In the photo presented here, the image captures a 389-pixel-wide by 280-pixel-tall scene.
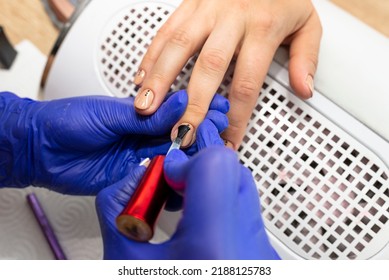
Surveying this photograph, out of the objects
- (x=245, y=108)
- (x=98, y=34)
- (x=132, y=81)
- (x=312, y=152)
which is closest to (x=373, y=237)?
(x=312, y=152)

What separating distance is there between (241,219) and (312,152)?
0.76 ft

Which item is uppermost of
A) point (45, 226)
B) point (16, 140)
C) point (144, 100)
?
point (144, 100)

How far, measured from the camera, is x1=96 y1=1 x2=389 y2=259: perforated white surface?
591 mm

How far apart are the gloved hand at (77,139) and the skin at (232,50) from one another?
0.09 feet

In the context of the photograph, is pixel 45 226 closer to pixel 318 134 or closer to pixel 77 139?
pixel 77 139

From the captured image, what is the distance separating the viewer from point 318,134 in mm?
619

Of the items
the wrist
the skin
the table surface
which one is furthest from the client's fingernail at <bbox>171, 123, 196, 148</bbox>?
the table surface

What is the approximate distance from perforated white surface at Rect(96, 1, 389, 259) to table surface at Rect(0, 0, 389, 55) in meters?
0.52

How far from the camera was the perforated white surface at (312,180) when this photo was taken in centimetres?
59

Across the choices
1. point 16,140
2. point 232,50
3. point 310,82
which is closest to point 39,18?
point 16,140

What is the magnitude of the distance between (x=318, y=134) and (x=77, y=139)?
357mm

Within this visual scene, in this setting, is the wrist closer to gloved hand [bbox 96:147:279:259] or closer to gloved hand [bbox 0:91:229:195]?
gloved hand [bbox 0:91:229:195]

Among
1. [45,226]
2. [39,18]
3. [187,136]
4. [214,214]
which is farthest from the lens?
[39,18]

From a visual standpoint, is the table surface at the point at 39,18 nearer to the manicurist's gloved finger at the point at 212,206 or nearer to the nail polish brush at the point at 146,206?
the nail polish brush at the point at 146,206
